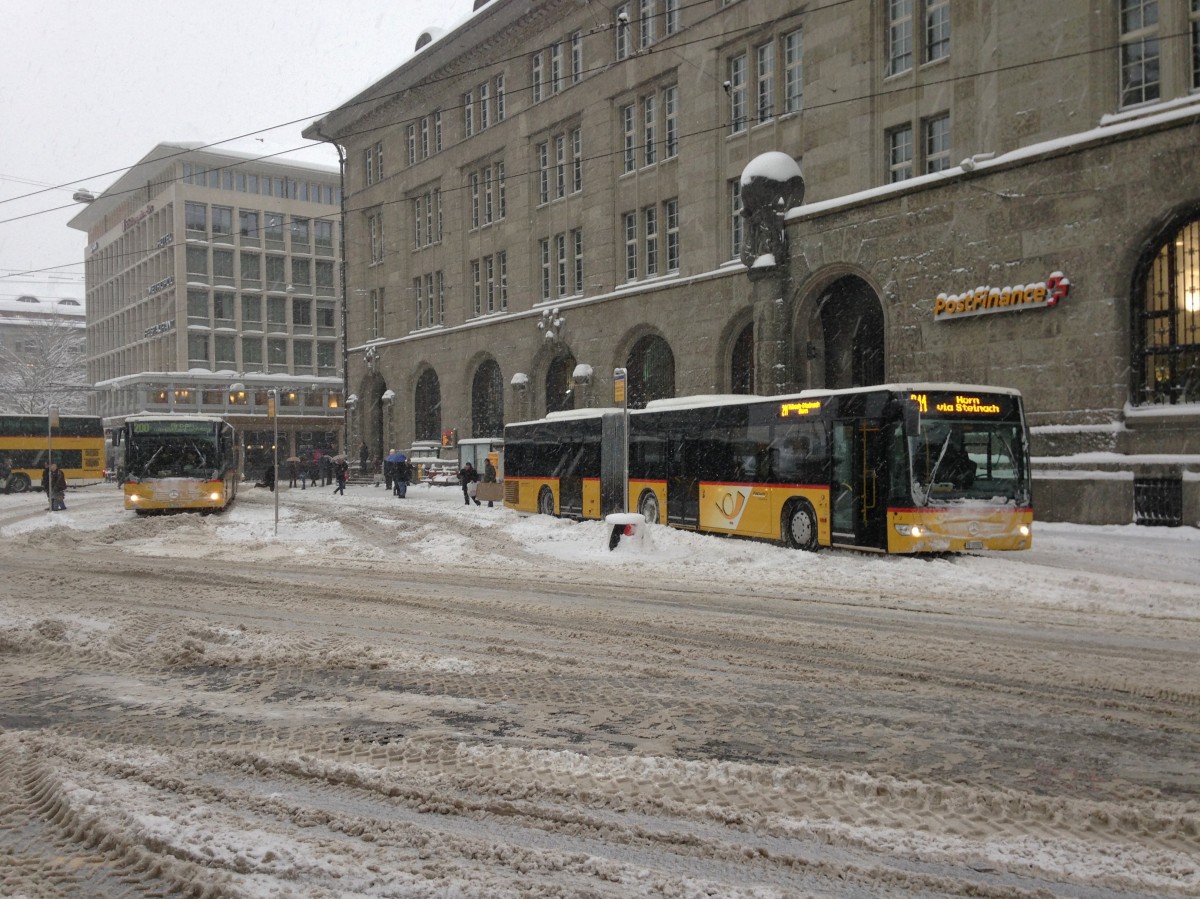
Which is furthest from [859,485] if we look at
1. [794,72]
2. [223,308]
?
[223,308]

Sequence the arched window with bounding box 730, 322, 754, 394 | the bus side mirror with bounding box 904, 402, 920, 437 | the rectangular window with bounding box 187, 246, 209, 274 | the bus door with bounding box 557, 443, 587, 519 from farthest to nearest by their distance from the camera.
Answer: the rectangular window with bounding box 187, 246, 209, 274
the arched window with bounding box 730, 322, 754, 394
the bus door with bounding box 557, 443, 587, 519
the bus side mirror with bounding box 904, 402, 920, 437

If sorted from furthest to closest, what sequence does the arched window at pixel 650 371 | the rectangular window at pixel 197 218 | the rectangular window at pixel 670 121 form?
the rectangular window at pixel 197 218 → the arched window at pixel 650 371 → the rectangular window at pixel 670 121

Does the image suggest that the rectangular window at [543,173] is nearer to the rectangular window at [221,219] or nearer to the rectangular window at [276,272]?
the rectangular window at [221,219]

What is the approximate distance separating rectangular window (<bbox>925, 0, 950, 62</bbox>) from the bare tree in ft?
194

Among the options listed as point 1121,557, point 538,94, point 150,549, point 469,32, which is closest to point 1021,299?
point 1121,557

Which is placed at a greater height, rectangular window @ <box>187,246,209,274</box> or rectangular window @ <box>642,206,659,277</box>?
rectangular window @ <box>187,246,209,274</box>

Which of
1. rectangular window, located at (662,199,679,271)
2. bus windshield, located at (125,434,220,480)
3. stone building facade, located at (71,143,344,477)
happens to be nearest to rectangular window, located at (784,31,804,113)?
rectangular window, located at (662,199,679,271)

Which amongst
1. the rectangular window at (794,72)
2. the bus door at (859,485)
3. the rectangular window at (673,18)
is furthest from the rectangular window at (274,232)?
the bus door at (859,485)

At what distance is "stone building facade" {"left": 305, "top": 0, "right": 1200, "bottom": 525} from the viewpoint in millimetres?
20469

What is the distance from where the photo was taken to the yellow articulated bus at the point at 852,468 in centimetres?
1538

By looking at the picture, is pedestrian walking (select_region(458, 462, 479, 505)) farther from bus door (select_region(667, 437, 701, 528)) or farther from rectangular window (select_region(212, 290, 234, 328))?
rectangular window (select_region(212, 290, 234, 328))

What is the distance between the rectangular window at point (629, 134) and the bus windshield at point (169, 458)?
17258mm

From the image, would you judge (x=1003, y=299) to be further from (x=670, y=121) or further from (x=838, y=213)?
(x=670, y=121)

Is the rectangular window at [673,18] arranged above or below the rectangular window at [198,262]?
below
